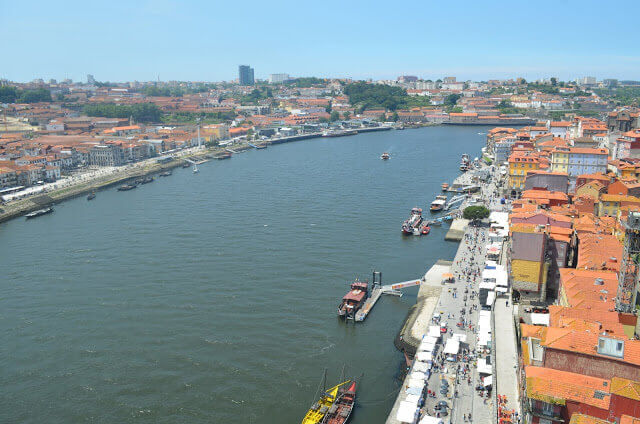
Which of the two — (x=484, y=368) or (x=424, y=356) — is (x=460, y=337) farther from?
(x=484, y=368)

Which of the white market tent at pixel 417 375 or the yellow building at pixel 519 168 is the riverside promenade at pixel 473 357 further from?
the yellow building at pixel 519 168

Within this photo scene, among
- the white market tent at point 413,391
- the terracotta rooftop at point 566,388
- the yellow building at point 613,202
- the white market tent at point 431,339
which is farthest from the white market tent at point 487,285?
the yellow building at point 613,202

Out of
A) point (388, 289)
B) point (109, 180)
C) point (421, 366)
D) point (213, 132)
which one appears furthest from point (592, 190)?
point (213, 132)

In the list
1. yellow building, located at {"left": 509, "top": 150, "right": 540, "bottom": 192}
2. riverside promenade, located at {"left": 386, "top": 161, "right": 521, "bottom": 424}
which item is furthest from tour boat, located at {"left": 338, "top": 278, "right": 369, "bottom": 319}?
yellow building, located at {"left": 509, "top": 150, "right": 540, "bottom": 192}

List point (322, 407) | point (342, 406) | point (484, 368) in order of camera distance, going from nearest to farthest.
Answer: point (322, 407) → point (342, 406) → point (484, 368)

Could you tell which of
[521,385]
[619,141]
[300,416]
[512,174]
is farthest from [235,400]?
[619,141]

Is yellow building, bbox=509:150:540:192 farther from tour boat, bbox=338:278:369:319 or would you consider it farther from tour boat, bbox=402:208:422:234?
tour boat, bbox=338:278:369:319

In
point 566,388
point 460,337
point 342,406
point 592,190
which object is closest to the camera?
point 566,388
